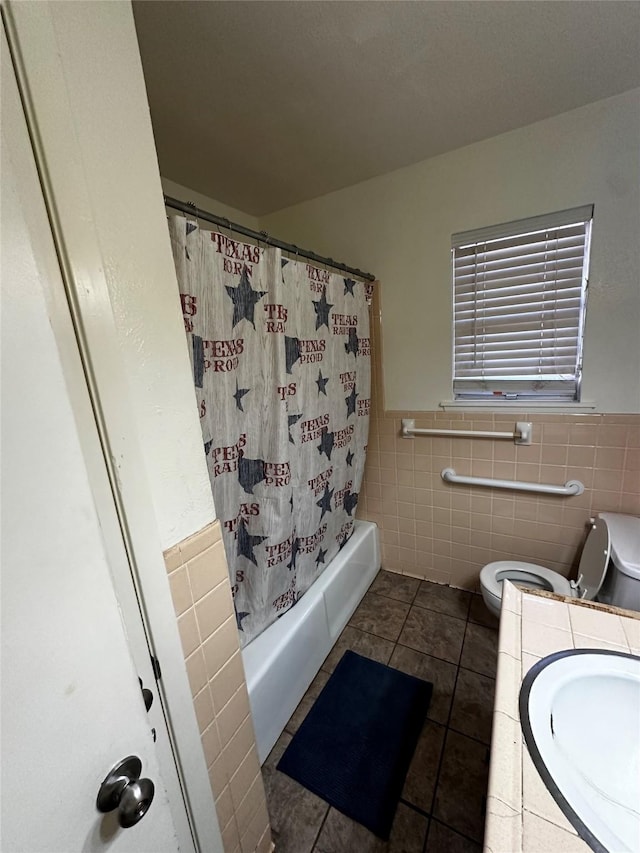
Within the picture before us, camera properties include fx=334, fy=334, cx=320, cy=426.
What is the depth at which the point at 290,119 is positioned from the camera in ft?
4.32

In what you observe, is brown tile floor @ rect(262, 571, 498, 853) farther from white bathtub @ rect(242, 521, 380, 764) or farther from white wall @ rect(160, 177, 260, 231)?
white wall @ rect(160, 177, 260, 231)

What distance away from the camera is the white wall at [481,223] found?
1354 mm

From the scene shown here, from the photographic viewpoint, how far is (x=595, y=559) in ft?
4.68

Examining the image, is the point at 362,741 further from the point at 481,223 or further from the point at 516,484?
the point at 481,223

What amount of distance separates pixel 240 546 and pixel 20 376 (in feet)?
3.58

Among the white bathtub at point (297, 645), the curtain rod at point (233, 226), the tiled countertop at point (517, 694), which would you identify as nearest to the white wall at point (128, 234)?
the curtain rod at point (233, 226)

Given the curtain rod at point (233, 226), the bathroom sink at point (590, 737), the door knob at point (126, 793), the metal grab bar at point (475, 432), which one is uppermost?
the curtain rod at point (233, 226)

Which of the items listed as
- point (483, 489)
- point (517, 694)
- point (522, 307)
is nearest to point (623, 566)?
point (483, 489)

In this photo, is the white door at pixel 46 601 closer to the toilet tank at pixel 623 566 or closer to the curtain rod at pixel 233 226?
the curtain rod at pixel 233 226

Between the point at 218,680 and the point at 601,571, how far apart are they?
1.49 meters

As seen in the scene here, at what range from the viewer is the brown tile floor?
1062 millimetres

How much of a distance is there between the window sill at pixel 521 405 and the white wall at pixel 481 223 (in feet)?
0.15

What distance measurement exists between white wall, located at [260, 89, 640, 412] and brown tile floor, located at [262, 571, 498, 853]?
1.19 m

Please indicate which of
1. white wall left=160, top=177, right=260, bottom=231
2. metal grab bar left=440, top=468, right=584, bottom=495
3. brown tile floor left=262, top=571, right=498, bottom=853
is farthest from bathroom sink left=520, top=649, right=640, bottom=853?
white wall left=160, top=177, right=260, bottom=231
